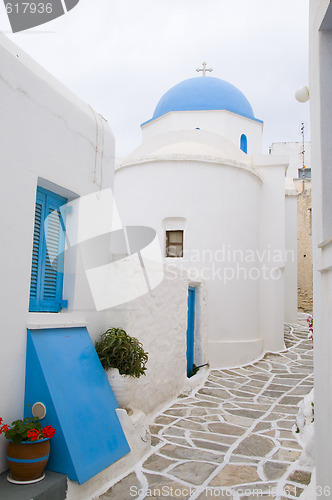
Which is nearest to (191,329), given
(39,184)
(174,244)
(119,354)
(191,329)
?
(191,329)

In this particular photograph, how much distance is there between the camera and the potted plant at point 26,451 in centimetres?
354

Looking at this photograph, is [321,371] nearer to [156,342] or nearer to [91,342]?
[91,342]

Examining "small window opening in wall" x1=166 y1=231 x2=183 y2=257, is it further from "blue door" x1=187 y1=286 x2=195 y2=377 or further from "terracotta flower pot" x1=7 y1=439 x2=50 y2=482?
"terracotta flower pot" x1=7 y1=439 x2=50 y2=482

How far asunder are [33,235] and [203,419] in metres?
4.03

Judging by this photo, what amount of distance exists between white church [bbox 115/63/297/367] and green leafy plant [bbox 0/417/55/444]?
6333mm

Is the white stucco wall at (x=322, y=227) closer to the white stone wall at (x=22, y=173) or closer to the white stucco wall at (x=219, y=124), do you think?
the white stone wall at (x=22, y=173)

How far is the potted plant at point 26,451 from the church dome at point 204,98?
510 inches

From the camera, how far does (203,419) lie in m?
6.66

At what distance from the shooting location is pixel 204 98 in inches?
587

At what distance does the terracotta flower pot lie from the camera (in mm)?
3534

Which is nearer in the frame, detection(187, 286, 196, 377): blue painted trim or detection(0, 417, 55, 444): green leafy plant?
detection(0, 417, 55, 444): green leafy plant

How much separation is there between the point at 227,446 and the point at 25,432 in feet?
9.64

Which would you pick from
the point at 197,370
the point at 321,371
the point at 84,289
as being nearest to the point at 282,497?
the point at 321,371

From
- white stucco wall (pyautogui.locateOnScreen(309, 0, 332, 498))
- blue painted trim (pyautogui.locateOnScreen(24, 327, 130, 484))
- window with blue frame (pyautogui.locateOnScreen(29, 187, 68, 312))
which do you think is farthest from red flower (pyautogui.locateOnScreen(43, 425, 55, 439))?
white stucco wall (pyautogui.locateOnScreen(309, 0, 332, 498))
